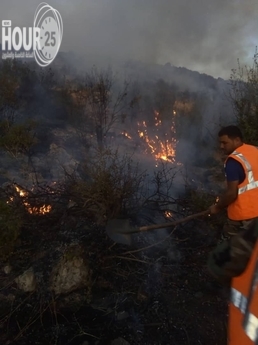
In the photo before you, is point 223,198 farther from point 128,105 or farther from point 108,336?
point 128,105

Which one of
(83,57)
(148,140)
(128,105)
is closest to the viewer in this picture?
(148,140)

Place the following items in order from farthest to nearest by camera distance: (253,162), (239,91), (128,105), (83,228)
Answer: (128,105) < (239,91) < (83,228) < (253,162)

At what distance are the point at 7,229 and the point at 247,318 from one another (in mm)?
2981

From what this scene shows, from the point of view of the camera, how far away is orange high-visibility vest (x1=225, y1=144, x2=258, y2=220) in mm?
2523

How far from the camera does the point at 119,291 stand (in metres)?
3.26

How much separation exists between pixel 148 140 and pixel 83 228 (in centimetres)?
874

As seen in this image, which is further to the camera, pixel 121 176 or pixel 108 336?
pixel 121 176

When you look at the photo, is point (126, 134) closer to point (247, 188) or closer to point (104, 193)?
point (104, 193)

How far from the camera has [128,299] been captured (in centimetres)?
314

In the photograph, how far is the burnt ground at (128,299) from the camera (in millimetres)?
2756

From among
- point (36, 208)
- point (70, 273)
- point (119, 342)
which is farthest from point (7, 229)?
point (119, 342)

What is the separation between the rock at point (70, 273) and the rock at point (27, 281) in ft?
0.63

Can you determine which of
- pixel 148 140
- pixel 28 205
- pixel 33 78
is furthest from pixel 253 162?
pixel 33 78

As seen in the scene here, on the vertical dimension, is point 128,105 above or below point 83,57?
below
